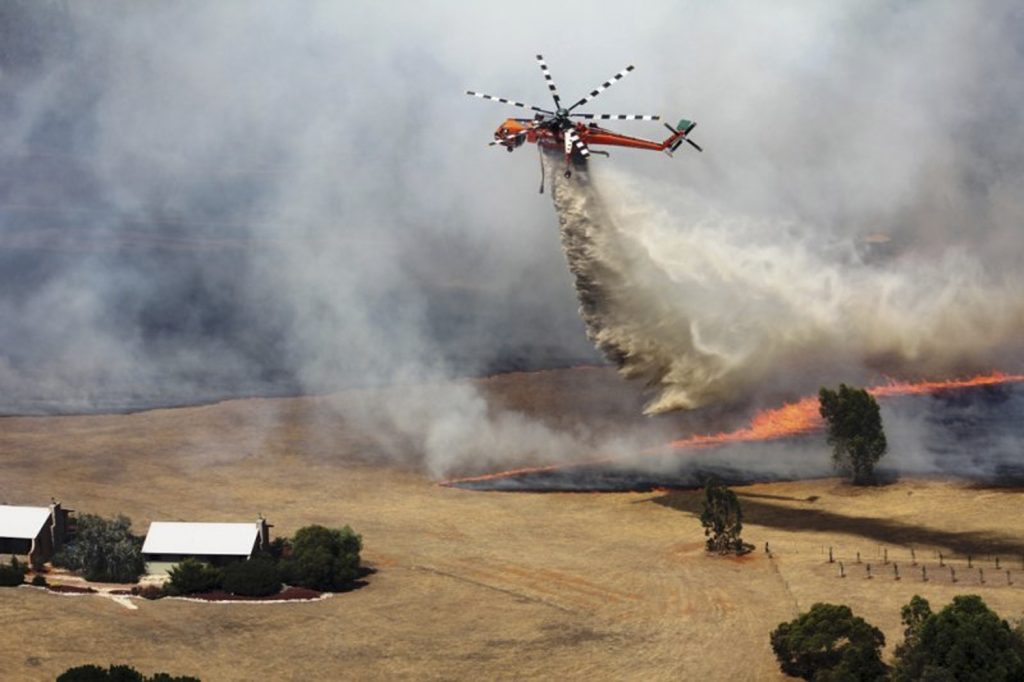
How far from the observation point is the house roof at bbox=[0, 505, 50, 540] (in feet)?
296

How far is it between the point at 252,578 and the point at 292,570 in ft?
9.53

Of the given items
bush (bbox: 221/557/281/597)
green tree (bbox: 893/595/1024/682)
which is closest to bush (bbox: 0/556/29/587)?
bush (bbox: 221/557/281/597)

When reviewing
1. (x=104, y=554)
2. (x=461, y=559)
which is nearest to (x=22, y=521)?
(x=104, y=554)

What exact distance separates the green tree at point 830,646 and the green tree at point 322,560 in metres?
24.4

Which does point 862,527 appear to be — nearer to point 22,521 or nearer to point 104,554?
point 104,554

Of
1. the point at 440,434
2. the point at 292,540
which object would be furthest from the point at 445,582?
the point at 440,434

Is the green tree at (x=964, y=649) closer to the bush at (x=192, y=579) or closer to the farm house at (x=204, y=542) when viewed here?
the bush at (x=192, y=579)

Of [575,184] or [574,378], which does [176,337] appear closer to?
[574,378]

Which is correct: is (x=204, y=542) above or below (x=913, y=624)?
above

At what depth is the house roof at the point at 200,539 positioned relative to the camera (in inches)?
3492

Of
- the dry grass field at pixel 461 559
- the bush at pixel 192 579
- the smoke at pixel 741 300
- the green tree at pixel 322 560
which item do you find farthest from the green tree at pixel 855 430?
the bush at pixel 192 579

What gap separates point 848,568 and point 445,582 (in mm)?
21613

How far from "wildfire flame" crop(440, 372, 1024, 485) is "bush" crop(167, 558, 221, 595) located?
29.7 metres

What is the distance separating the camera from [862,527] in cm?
9775
